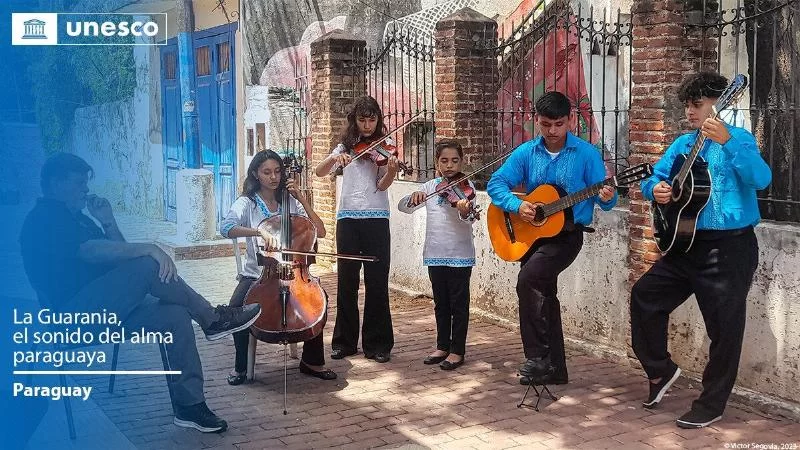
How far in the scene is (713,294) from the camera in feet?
19.0

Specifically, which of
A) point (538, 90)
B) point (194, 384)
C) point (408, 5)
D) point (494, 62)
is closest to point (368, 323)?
point (194, 384)

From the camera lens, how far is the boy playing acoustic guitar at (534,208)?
6.57m

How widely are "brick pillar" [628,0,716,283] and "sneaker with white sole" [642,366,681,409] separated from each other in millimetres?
974

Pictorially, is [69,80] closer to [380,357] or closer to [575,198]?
[575,198]

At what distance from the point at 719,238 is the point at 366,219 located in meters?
2.72

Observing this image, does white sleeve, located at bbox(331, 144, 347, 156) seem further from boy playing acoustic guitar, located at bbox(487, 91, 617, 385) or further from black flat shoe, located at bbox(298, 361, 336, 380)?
black flat shoe, located at bbox(298, 361, 336, 380)

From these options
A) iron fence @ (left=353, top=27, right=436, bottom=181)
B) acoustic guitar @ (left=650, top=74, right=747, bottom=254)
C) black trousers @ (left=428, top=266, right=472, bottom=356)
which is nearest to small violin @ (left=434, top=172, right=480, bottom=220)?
black trousers @ (left=428, top=266, right=472, bottom=356)

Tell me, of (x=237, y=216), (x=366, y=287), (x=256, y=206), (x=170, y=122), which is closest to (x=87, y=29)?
(x=170, y=122)

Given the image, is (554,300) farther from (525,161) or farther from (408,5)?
(408,5)

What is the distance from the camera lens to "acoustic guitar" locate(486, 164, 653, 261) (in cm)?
634

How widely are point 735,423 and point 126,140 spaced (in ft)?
12.4

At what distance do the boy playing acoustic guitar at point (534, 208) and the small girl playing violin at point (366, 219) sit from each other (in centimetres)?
112

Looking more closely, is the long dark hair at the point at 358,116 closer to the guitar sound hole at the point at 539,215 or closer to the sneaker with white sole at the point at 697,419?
the guitar sound hole at the point at 539,215

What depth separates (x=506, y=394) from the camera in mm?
6699
